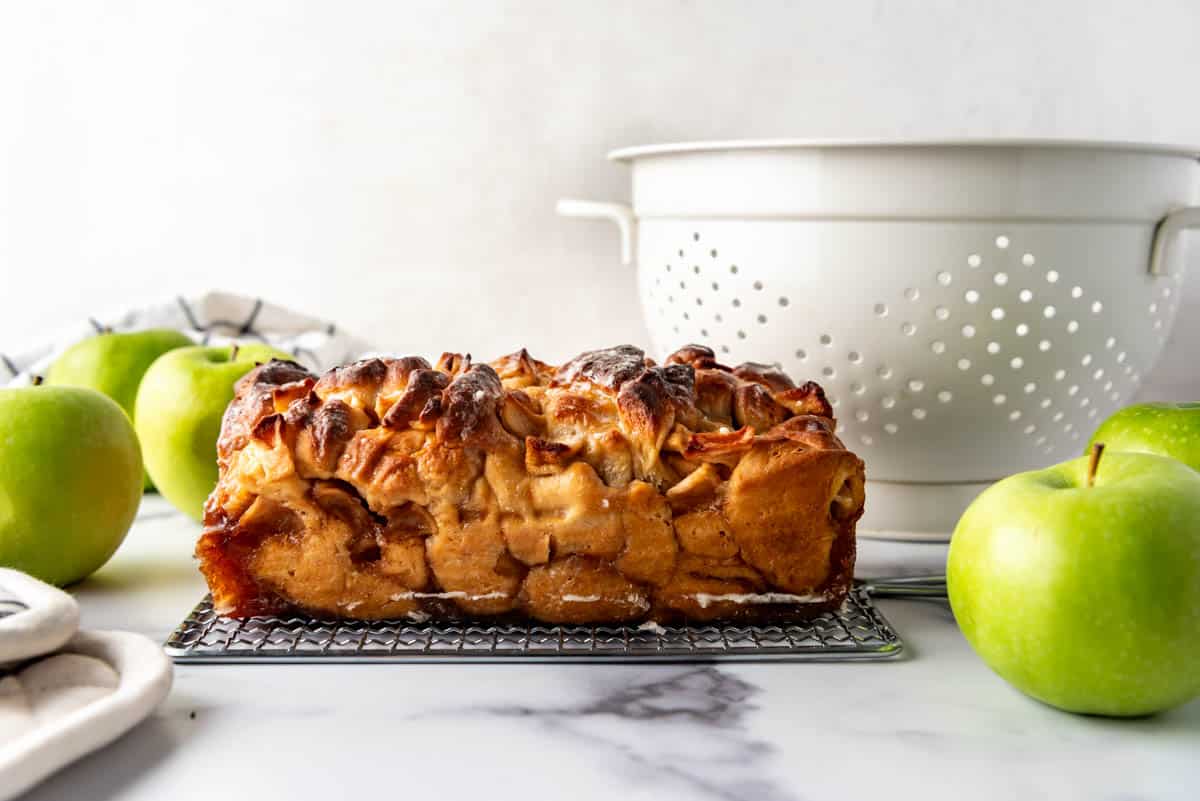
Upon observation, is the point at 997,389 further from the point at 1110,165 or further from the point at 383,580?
the point at 383,580

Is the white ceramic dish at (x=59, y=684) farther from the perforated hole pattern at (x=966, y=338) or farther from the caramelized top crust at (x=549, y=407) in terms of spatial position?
the perforated hole pattern at (x=966, y=338)

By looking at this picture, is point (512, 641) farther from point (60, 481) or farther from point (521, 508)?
point (60, 481)

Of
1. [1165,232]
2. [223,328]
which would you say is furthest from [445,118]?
[1165,232]

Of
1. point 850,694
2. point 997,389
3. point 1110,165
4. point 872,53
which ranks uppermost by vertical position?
point 872,53

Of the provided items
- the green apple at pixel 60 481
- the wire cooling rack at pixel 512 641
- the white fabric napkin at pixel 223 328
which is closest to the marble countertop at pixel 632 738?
the wire cooling rack at pixel 512 641

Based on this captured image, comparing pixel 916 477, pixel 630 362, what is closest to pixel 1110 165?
pixel 916 477

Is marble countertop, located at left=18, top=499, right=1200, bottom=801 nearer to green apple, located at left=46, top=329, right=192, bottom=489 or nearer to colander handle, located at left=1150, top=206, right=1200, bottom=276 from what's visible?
colander handle, located at left=1150, top=206, right=1200, bottom=276
